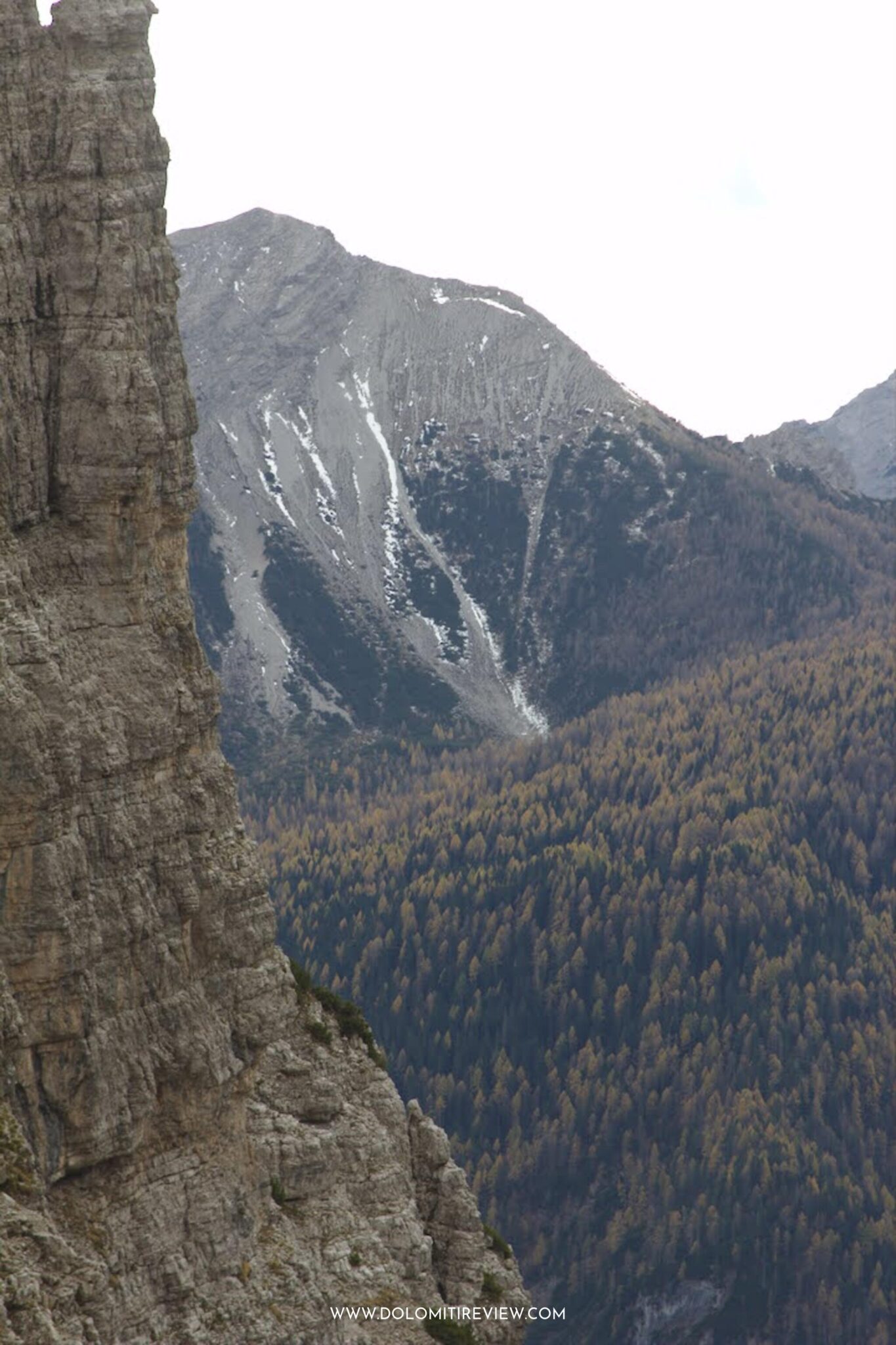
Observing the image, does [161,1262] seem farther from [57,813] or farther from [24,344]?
[24,344]

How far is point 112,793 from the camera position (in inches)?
1786

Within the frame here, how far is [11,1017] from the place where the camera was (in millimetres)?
42250

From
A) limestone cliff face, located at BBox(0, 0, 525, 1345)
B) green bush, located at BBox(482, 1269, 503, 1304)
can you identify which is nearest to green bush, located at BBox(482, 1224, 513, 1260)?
green bush, located at BBox(482, 1269, 503, 1304)

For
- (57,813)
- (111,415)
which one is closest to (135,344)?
(111,415)

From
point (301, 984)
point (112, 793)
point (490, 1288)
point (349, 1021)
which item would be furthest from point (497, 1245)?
point (112, 793)

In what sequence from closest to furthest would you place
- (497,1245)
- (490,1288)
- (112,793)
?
(112,793) < (490,1288) < (497,1245)

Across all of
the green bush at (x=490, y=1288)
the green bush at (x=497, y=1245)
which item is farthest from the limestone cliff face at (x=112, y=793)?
the green bush at (x=497, y=1245)

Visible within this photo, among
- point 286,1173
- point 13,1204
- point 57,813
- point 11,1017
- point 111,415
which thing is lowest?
point 286,1173

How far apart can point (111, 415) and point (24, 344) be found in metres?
2.63

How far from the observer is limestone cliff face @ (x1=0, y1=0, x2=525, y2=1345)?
142ft

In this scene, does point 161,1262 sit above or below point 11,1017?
below

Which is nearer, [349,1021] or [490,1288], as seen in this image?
[490,1288]

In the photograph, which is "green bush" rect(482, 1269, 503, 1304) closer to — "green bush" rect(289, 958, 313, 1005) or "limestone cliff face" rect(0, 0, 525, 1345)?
"green bush" rect(289, 958, 313, 1005)

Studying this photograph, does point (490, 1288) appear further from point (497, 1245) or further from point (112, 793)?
point (112, 793)
